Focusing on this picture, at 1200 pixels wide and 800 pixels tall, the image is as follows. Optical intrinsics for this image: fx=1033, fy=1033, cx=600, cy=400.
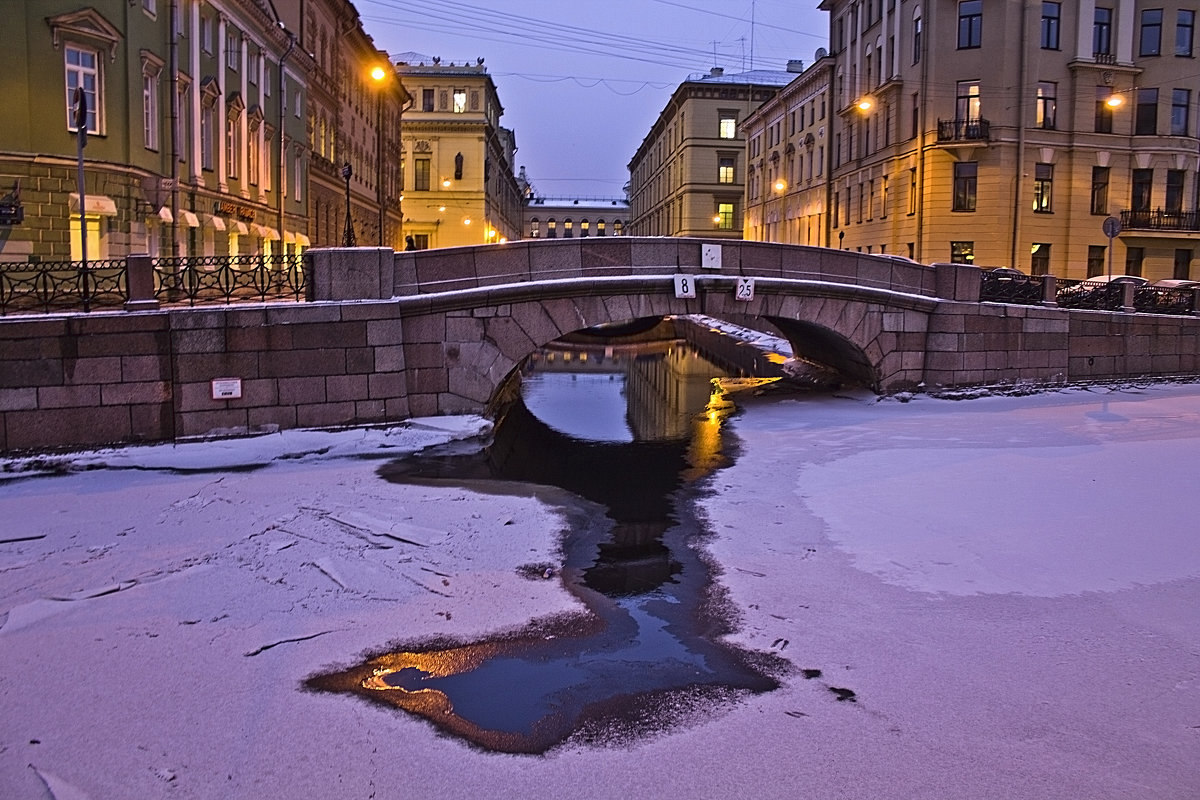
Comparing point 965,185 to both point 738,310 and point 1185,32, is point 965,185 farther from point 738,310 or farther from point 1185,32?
point 738,310

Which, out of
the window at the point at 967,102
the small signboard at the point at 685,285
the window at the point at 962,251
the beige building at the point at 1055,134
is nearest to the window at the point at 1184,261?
the beige building at the point at 1055,134

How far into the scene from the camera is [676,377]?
3030 centimetres

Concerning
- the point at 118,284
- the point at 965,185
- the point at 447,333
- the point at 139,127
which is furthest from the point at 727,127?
the point at 118,284

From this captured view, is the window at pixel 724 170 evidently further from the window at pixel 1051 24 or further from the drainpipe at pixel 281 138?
the drainpipe at pixel 281 138

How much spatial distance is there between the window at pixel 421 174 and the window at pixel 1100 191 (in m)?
53.2

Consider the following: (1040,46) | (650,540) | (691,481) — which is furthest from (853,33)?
(650,540)

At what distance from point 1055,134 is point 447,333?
31405 millimetres

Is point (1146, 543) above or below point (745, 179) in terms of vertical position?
below

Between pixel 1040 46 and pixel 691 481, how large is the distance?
3231 centimetres

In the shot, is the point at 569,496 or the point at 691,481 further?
the point at 691,481

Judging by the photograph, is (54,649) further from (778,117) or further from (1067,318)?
(778,117)

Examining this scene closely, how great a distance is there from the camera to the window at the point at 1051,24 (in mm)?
38750

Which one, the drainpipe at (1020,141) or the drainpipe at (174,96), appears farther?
the drainpipe at (1020,141)

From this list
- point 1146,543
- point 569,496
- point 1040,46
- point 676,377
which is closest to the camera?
point 1146,543
